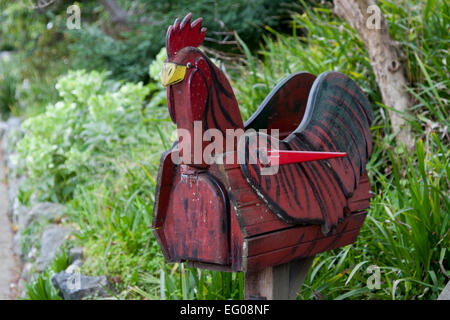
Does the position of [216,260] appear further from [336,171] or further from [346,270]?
[346,270]

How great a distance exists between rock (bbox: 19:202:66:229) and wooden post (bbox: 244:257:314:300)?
276 cm

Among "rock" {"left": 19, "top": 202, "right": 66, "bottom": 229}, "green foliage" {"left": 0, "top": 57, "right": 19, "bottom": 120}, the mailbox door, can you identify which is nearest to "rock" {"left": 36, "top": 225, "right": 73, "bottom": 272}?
"rock" {"left": 19, "top": 202, "right": 66, "bottom": 229}

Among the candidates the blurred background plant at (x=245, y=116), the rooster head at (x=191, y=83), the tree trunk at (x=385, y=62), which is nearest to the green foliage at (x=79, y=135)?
the blurred background plant at (x=245, y=116)

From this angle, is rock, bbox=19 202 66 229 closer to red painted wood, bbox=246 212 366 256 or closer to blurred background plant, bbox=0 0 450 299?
blurred background plant, bbox=0 0 450 299

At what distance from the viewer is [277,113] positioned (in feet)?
5.93

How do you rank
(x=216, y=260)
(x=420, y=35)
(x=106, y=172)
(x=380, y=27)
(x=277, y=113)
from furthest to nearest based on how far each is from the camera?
(x=106, y=172), (x=420, y=35), (x=380, y=27), (x=277, y=113), (x=216, y=260)

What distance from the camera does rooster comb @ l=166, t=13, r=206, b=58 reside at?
4.74 ft

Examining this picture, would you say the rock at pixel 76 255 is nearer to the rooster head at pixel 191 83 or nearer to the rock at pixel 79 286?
the rock at pixel 79 286

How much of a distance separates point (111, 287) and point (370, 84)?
2087mm

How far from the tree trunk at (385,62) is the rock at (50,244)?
2.41 meters

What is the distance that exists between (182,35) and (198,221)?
54cm

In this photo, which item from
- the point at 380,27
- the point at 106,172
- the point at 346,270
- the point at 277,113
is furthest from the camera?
the point at 106,172

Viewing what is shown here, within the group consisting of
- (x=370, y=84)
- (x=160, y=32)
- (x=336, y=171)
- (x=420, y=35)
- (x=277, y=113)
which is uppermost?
(x=160, y=32)
